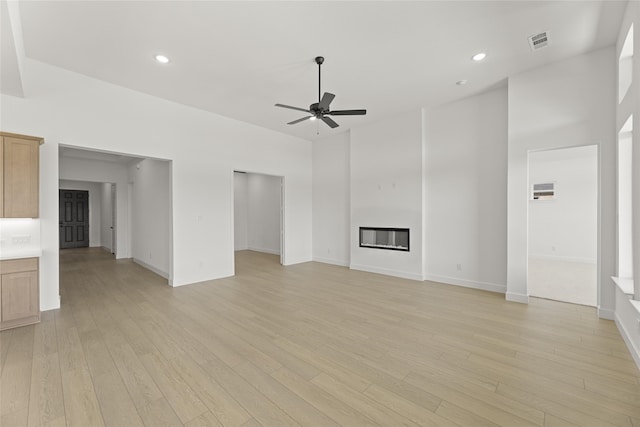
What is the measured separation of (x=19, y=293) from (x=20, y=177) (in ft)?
4.62

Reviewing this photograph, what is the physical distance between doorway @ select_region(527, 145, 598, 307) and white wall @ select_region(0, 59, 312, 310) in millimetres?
6569

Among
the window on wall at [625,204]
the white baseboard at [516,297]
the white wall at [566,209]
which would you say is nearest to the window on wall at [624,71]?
the window on wall at [625,204]

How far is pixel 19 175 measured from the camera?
3.21 meters

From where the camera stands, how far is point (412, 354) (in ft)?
8.32

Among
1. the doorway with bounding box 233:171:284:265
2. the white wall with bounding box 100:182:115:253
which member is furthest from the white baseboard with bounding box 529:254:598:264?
the white wall with bounding box 100:182:115:253

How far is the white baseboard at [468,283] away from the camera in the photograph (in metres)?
4.44

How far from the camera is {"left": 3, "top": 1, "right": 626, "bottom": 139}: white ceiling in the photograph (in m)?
2.59

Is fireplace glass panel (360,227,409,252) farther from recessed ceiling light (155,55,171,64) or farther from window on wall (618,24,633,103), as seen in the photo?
recessed ceiling light (155,55,171,64)

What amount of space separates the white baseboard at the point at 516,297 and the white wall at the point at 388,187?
1.49 m

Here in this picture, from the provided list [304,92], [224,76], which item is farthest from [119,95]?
[304,92]

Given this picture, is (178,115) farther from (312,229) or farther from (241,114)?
(312,229)

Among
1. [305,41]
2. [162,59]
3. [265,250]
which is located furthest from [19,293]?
[265,250]

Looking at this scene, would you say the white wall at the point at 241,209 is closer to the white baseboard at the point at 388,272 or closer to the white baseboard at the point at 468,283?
the white baseboard at the point at 388,272

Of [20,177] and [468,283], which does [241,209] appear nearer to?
[20,177]
